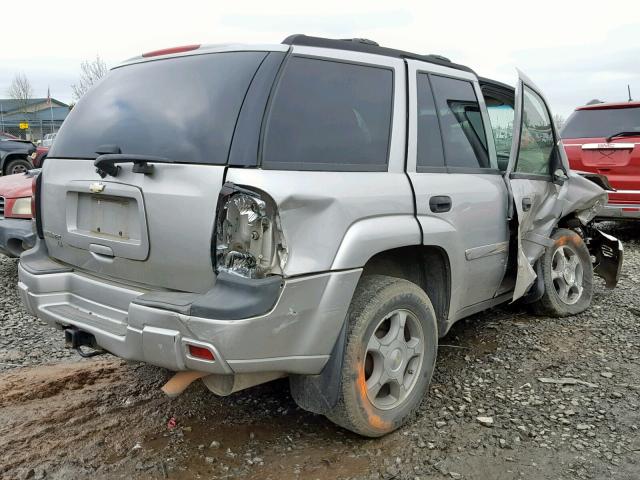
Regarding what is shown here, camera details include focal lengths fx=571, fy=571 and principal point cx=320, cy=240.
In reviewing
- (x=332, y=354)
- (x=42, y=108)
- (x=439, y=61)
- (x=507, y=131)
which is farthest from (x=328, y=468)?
(x=42, y=108)

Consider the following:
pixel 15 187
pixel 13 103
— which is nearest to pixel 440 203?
pixel 15 187

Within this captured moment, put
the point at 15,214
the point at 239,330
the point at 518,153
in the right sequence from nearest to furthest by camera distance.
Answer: the point at 239,330
the point at 518,153
the point at 15,214

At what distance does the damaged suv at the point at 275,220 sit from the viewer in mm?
2271

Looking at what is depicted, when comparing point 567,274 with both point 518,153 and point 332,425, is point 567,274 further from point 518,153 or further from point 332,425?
point 332,425

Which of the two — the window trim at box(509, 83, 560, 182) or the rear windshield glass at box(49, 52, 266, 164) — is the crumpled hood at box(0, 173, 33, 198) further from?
the window trim at box(509, 83, 560, 182)

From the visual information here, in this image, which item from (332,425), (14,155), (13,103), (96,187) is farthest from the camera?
(13,103)

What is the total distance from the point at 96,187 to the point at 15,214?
3.48m

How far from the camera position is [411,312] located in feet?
9.57

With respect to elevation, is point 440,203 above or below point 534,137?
below

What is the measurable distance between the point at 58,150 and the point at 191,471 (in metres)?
1.80

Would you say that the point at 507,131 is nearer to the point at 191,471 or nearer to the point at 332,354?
the point at 332,354

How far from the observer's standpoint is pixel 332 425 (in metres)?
3.01

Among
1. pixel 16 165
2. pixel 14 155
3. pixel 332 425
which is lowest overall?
pixel 332 425

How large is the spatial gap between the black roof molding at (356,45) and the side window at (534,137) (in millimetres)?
853
